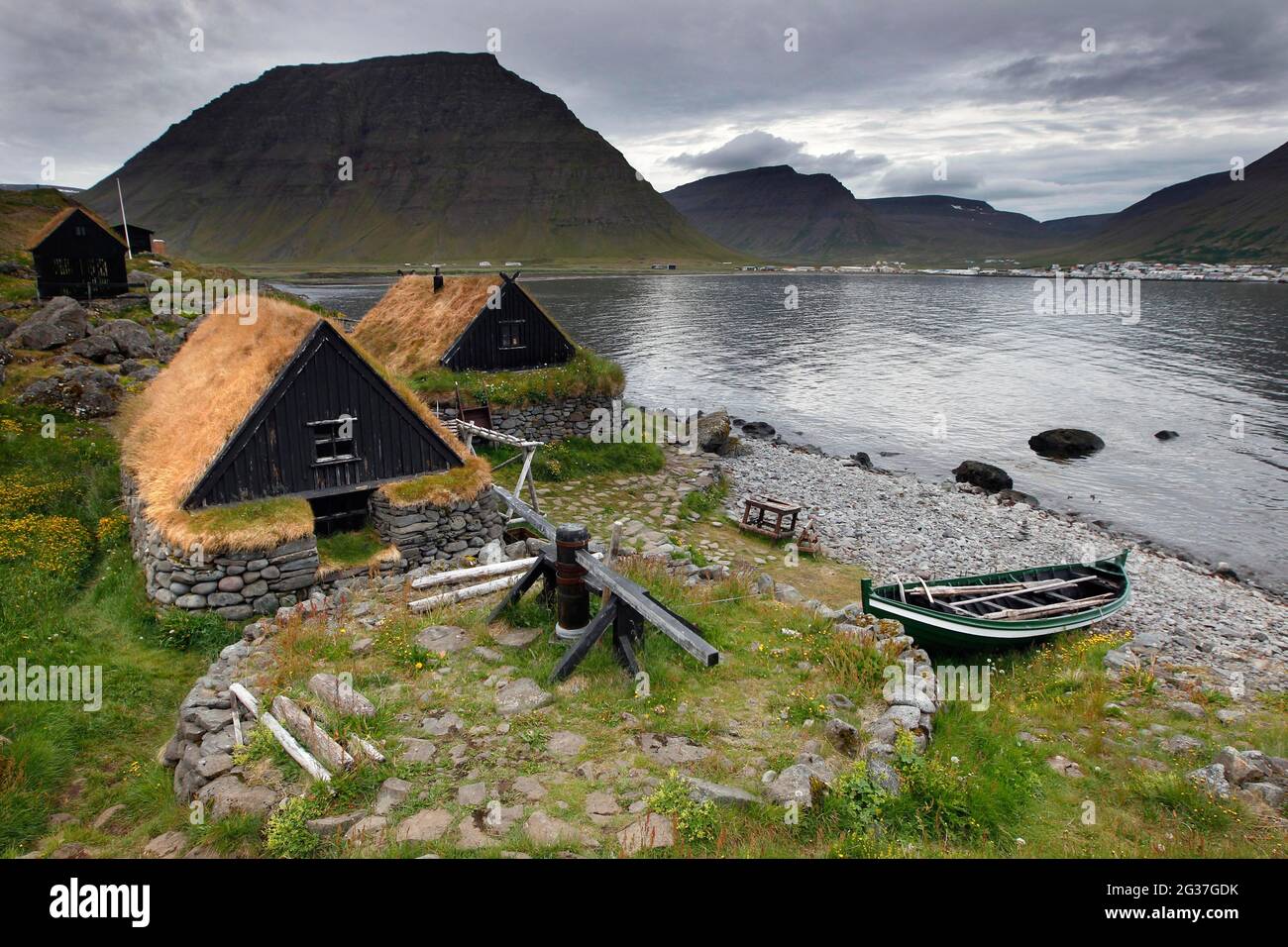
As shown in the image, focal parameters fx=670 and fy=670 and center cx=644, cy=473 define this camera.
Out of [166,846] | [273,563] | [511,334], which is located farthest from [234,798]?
[511,334]

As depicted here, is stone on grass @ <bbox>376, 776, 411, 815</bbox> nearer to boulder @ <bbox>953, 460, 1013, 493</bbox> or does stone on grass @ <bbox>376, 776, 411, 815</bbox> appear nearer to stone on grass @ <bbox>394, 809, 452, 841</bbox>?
stone on grass @ <bbox>394, 809, 452, 841</bbox>

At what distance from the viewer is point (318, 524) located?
16.5 m

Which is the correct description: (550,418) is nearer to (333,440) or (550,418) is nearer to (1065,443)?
(333,440)

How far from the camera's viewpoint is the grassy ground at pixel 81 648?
28.6 feet

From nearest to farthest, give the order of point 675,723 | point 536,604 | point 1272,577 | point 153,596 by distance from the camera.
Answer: point 675,723 < point 536,604 < point 153,596 < point 1272,577

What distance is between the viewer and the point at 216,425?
14727 millimetres

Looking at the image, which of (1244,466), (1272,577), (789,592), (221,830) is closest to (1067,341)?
(1244,466)

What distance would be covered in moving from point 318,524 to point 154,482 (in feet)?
11.2

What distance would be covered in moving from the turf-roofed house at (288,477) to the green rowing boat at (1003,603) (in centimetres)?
1021

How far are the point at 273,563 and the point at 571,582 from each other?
281 inches

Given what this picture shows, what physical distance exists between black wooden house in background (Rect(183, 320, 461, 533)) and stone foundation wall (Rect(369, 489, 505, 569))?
3.01 feet

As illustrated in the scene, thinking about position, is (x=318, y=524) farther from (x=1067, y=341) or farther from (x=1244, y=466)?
(x=1067, y=341)

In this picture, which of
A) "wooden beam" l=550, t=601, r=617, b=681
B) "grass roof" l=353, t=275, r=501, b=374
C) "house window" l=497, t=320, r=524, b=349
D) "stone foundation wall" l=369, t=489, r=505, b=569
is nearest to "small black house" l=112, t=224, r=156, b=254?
"grass roof" l=353, t=275, r=501, b=374

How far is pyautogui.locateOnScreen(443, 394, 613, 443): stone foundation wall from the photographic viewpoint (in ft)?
92.4
